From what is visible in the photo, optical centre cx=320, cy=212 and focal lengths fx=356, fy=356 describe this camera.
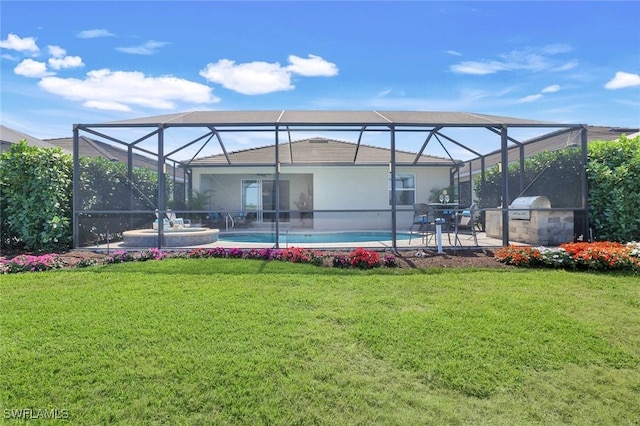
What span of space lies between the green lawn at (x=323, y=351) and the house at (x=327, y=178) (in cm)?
912

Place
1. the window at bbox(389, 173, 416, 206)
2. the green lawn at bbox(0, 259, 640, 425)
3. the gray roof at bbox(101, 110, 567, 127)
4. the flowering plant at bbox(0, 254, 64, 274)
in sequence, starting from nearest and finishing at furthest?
the green lawn at bbox(0, 259, 640, 425), the flowering plant at bbox(0, 254, 64, 274), the gray roof at bbox(101, 110, 567, 127), the window at bbox(389, 173, 416, 206)

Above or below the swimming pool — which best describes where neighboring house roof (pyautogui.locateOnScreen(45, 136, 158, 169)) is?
above

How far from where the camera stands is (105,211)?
7.69m

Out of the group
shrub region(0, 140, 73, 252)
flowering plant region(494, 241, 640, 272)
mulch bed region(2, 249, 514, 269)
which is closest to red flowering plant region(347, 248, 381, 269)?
mulch bed region(2, 249, 514, 269)

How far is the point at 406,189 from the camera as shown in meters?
14.4

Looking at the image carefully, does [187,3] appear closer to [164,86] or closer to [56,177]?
[164,86]

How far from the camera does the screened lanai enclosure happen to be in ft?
26.1

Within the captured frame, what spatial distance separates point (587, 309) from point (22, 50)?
12.8 meters

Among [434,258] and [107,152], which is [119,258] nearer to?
[107,152]

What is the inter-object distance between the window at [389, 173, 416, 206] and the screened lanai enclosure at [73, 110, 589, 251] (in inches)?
31.8

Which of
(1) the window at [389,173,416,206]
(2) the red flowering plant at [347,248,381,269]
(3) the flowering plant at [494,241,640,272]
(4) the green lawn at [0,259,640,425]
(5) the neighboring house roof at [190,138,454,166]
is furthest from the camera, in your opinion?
(1) the window at [389,173,416,206]

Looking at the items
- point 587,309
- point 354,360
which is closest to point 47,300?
point 354,360

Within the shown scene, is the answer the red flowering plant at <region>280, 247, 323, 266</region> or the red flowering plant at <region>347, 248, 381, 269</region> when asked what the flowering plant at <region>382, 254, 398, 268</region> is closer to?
the red flowering plant at <region>347, 248, 381, 269</region>

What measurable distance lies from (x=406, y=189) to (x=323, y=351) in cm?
1205
